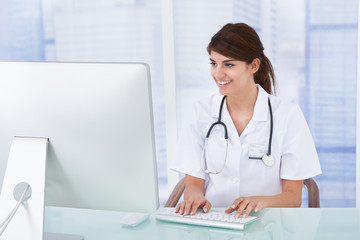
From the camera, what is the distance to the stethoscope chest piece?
1832 mm

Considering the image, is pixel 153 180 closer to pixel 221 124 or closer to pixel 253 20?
pixel 221 124

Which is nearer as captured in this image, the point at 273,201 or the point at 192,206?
the point at 192,206

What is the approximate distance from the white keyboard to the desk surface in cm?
2

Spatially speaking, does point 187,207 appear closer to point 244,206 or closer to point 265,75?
point 244,206

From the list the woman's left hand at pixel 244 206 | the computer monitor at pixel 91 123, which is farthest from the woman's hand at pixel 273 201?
the computer monitor at pixel 91 123

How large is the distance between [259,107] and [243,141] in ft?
0.53

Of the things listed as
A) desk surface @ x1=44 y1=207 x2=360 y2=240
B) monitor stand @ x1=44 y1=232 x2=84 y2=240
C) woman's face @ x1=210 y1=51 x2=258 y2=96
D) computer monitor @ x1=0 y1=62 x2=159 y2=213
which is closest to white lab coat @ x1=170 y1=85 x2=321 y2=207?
woman's face @ x1=210 y1=51 x2=258 y2=96

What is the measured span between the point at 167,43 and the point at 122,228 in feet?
5.64

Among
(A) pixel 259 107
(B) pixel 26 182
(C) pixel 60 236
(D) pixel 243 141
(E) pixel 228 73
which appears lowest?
(C) pixel 60 236

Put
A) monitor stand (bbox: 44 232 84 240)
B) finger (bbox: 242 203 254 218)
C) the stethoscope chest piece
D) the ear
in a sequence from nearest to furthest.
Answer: monitor stand (bbox: 44 232 84 240) → finger (bbox: 242 203 254 218) → the stethoscope chest piece → the ear

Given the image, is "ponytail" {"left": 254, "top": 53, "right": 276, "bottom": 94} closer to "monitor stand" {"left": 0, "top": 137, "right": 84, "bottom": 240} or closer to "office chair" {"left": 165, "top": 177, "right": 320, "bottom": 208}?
"office chair" {"left": 165, "top": 177, "right": 320, "bottom": 208}

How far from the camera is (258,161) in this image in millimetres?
1885

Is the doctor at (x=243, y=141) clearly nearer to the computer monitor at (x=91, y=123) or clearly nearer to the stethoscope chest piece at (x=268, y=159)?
the stethoscope chest piece at (x=268, y=159)

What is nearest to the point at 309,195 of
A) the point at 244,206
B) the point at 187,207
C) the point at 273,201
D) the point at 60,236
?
the point at 273,201
